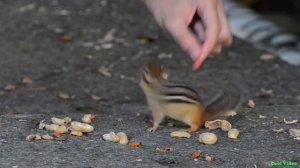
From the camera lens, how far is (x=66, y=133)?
10.4ft

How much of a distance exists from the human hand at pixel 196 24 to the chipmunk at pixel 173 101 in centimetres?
34

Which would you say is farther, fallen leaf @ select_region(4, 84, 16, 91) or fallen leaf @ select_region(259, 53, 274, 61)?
fallen leaf @ select_region(259, 53, 274, 61)

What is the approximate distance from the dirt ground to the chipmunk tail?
0.05 m

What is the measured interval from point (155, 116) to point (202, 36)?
52cm

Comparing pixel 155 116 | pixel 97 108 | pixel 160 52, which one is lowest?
pixel 155 116

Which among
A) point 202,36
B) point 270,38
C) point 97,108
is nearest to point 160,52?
point 270,38

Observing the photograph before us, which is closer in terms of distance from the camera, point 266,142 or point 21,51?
point 266,142

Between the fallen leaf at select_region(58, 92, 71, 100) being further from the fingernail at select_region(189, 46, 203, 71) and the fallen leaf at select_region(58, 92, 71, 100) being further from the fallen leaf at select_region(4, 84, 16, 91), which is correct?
the fingernail at select_region(189, 46, 203, 71)

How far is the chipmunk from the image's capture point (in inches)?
121

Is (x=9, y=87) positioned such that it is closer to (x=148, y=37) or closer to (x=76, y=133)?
(x=148, y=37)

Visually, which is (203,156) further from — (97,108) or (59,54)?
(59,54)

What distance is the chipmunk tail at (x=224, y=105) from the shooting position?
3.23m

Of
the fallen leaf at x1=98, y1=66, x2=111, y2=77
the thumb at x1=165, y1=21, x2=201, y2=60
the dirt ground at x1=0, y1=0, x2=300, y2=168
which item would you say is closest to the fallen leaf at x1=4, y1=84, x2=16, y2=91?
the dirt ground at x1=0, y1=0, x2=300, y2=168

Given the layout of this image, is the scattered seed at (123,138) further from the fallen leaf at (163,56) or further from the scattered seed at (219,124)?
the fallen leaf at (163,56)
